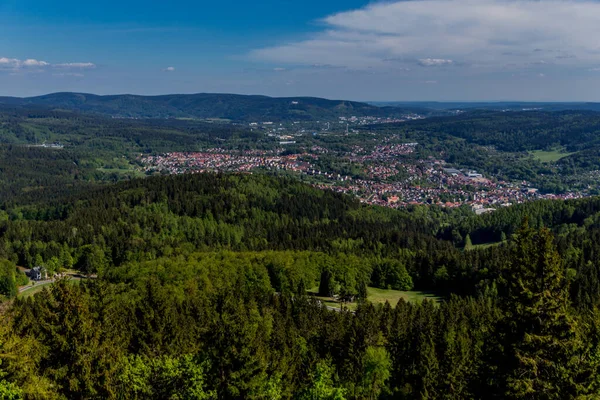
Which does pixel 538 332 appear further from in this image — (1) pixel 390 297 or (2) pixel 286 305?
(1) pixel 390 297

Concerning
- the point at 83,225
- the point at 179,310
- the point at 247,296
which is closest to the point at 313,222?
the point at 83,225

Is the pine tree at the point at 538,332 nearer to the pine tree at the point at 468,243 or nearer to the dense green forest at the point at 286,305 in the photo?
the dense green forest at the point at 286,305

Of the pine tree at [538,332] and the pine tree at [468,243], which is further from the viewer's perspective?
the pine tree at [468,243]

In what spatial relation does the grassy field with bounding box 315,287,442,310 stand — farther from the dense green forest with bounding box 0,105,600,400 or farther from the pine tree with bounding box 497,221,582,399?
the pine tree with bounding box 497,221,582,399

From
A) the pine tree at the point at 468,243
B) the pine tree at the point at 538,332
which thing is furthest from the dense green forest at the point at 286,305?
the pine tree at the point at 468,243

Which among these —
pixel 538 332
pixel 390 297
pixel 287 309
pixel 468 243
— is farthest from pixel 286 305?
pixel 468 243

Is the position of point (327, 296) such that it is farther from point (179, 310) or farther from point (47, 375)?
point (47, 375)
